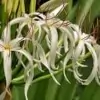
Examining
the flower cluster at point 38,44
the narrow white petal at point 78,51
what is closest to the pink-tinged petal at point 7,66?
the flower cluster at point 38,44

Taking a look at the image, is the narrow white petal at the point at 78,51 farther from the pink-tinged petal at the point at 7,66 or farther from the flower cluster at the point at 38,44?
the pink-tinged petal at the point at 7,66

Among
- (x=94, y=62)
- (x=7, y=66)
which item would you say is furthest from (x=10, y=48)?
(x=94, y=62)

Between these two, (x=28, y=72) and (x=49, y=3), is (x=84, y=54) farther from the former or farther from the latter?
(x=49, y=3)

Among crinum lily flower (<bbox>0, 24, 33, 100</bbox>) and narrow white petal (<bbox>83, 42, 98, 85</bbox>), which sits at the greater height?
crinum lily flower (<bbox>0, 24, 33, 100</bbox>)

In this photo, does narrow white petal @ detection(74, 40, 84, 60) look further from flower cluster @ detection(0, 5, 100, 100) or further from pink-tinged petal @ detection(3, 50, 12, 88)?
pink-tinged petal @ detection(3, 50, 12, 88)

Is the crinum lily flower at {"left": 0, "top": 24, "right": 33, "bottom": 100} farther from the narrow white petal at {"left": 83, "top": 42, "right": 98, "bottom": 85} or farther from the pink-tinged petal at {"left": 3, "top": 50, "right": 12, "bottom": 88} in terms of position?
the narrow white petal at {"left": 83, "top": 42, "right": 98, "bottom": 85}

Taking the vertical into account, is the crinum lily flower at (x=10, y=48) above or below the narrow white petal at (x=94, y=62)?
above

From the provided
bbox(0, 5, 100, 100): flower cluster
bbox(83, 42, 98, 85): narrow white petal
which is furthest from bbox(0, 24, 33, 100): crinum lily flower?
bbox(83, 42, 98, 85): narrow white petal

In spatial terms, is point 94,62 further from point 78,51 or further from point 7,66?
point 7,66

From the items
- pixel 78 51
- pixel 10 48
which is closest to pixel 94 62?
pixel 78 51

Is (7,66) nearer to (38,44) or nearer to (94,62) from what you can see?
(38,44)

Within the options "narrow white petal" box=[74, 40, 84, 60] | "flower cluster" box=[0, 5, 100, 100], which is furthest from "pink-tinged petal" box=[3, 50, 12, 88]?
"narrow white petal" box=[74, 40, 84, 60]

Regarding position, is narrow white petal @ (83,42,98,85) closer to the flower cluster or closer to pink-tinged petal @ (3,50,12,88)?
the flower cluster
